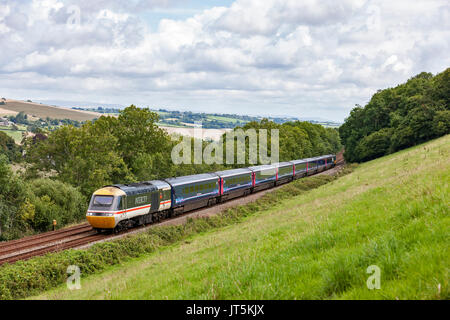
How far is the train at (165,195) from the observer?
979 inches

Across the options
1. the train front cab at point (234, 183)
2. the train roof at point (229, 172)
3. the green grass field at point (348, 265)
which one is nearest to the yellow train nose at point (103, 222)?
the green grass field at point (348, 265)

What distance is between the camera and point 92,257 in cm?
1833

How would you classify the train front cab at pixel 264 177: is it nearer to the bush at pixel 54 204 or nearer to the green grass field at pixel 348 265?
the bush at pixel 54 204

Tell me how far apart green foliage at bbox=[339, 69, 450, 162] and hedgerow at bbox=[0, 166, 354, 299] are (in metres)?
45.5

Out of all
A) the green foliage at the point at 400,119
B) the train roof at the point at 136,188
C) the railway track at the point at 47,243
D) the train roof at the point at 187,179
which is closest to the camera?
the railway track at the point at 47,243

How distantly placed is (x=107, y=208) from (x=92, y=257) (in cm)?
652

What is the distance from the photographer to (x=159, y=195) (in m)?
29.3

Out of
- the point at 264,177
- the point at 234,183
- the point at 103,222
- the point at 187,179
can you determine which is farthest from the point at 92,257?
the point at 264,177

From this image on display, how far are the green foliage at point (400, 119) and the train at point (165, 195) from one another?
28.3 m

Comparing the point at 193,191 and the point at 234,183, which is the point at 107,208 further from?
the point at 234,183

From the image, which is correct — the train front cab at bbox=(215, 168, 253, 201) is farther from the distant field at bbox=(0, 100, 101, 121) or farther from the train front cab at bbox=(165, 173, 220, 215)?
the distant field at bbox=(0, 100, 101, 121)

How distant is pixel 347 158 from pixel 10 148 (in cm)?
6873

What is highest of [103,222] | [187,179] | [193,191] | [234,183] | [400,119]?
[400,119]
